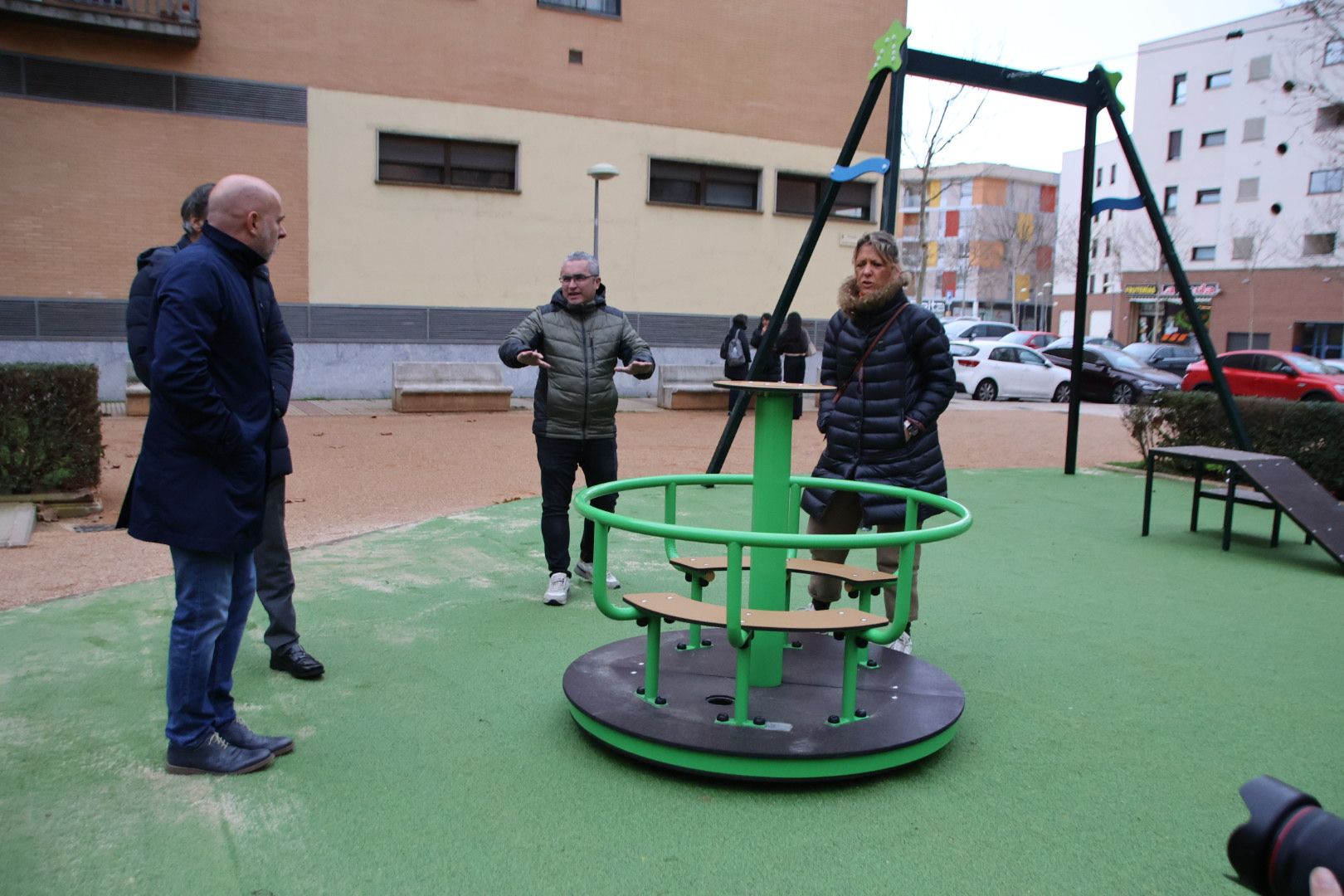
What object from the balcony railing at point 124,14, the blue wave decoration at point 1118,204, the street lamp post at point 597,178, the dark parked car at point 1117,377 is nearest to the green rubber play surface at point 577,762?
the blue wave decoration at point 1118,204

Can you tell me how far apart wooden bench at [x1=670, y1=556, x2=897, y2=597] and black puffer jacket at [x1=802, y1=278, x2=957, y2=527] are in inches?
14.0

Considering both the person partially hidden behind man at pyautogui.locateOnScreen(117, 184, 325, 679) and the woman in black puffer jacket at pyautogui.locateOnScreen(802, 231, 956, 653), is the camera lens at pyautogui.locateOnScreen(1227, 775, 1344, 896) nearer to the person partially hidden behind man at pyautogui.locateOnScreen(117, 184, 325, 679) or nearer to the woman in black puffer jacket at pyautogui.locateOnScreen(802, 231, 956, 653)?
the person partially hidden behind man at pyautogui.locateOnScreen(117, 184, 325, 679)

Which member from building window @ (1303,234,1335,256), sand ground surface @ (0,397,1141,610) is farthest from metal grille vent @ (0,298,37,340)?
building window @ (1303,234,1335,256)

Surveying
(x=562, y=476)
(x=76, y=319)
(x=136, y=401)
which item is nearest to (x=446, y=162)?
(x=76, y=319)

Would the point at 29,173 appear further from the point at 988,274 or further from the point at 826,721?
the point at 988,274

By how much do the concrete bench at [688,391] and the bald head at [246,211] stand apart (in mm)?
14363

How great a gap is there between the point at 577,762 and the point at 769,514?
42.4 inches

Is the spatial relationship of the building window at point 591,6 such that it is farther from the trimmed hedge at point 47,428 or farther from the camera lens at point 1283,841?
the camera lens at point 1283,841

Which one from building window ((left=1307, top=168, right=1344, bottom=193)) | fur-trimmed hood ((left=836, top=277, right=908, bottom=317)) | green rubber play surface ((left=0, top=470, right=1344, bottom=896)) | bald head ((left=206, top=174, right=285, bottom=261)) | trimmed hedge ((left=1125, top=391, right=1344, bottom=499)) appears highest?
building window ((left=1307, top=168, right=1344, bottom=193))

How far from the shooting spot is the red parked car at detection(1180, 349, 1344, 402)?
19469 millimetres

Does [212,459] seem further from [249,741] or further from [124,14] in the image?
[124,14]

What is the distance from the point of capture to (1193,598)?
232 inches

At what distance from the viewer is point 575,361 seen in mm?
5438

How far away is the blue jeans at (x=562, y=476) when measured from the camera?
18.0 feet
